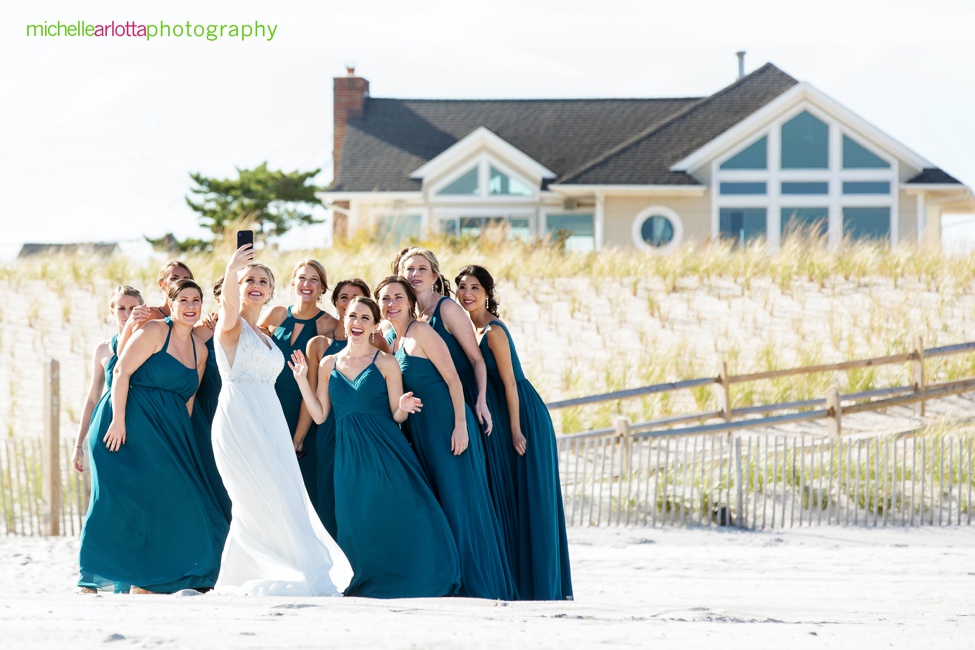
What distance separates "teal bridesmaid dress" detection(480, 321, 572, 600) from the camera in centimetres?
689

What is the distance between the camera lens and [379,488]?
21.1ft

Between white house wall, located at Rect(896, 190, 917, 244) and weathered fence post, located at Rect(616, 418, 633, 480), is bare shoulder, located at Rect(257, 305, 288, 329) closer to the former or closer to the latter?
weathered fence post, located at Rect(616, 418, 633, 480)

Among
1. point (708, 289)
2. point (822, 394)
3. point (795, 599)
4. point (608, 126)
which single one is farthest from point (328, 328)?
point (608, 126)

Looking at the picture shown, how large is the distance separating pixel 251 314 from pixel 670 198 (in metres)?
20.1

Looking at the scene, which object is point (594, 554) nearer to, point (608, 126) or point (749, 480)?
point (749, 480)

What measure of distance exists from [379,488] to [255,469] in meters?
0.72

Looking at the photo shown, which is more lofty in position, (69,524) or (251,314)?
(251,314)

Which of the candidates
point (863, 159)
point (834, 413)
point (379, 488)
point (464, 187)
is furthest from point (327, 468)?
point (863, 159)

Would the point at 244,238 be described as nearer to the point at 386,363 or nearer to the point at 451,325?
the point at 386,363

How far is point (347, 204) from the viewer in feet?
92.3

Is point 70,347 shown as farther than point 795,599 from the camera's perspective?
Yes

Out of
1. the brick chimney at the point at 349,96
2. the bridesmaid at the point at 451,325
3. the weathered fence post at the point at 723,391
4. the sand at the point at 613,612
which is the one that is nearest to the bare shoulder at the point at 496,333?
the bridesmaid at the point at 451,325

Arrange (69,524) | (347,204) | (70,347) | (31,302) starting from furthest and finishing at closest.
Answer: (347,204)
(31,302)
(70,347)
(69,524)

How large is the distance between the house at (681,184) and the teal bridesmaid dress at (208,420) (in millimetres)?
17471
